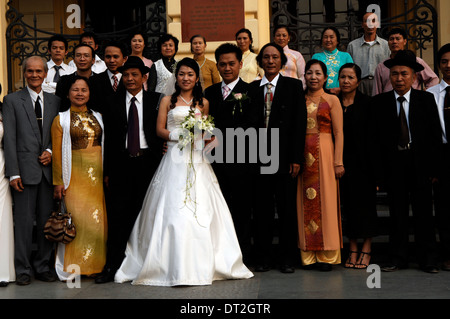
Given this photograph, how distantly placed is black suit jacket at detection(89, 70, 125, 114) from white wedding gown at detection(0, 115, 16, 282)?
3.09 ft

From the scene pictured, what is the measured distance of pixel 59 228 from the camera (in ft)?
18.8

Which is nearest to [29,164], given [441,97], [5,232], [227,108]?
[5,232]

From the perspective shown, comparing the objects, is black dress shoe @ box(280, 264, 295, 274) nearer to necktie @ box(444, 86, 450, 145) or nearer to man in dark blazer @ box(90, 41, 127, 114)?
necktie @ box(444, 86, 450, 145)

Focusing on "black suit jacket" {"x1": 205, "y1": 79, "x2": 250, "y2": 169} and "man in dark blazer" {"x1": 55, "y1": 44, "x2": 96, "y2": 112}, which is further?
"man in dark blazer" {"x1": 55, "y1": 44, "x2": 96, "y2": 112}

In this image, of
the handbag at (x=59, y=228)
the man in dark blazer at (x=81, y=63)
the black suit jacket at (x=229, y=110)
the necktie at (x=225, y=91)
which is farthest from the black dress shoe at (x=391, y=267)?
the man in dark blazer at (x=81, y=63)

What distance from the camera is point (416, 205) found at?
6.01 metres

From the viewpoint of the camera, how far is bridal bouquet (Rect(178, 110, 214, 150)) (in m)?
5.76

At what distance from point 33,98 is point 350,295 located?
358cm

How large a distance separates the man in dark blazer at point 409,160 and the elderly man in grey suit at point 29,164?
333cm

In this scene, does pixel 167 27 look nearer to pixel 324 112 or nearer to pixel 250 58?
pixel 250 58

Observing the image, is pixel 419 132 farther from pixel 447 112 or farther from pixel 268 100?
pixel 268 100

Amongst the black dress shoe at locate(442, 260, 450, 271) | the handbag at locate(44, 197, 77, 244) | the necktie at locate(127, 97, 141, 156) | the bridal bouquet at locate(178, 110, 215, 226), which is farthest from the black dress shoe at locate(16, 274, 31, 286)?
the black dress shoe at locate(442, 260, 450, 271)

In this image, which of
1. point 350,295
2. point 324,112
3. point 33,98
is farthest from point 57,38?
point 350,295

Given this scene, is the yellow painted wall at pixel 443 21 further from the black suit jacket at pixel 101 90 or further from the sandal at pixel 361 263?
the black suit jacket at pixel 101 90
